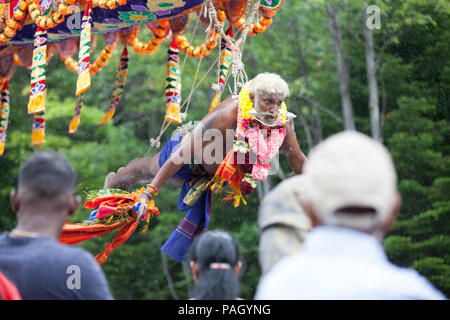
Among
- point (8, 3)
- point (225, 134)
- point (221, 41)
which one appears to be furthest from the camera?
point (8, 3)

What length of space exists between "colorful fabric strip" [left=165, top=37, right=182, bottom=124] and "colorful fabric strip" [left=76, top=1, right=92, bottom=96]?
0.59 metres

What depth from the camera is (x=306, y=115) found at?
1046 cm

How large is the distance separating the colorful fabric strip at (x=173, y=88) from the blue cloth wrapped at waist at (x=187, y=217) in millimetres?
280

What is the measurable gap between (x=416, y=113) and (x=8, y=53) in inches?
224

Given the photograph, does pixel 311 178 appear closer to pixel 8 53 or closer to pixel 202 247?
pixel 202 247

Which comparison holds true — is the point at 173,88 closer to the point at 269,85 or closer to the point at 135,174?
the point at 135,174

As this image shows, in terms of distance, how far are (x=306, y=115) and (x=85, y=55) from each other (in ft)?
21.0

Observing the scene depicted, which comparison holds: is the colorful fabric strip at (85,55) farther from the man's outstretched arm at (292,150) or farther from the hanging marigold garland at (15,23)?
the man's outstretched arm at (292,150)

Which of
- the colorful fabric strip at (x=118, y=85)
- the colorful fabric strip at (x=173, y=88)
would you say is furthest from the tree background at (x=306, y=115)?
the colorful fabric strip at (x=173, y=88)

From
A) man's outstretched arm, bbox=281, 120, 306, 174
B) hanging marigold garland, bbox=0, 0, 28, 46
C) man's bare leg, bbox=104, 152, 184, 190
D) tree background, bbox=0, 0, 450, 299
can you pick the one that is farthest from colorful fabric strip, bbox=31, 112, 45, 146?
tree background, bbox=0, 0, 450, 299

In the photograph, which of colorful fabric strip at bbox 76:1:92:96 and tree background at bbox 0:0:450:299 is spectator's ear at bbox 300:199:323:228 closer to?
colorful fabric strip at bbox 76:1:92:96

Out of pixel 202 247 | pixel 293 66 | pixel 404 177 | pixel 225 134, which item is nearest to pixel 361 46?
pixel 293 66

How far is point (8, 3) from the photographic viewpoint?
509cm

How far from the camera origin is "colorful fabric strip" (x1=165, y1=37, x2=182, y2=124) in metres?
4.64
